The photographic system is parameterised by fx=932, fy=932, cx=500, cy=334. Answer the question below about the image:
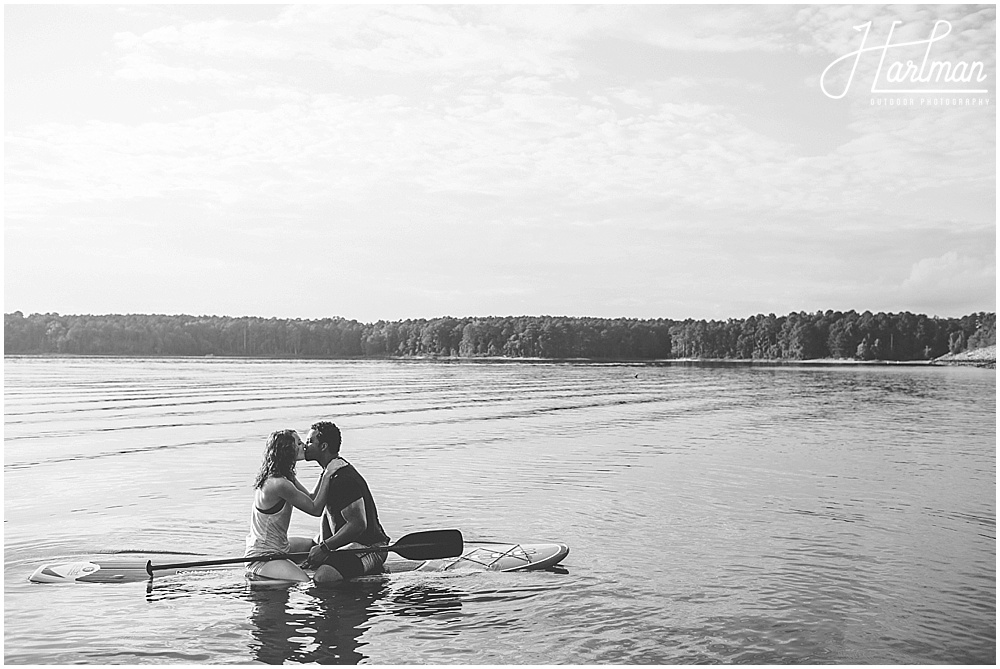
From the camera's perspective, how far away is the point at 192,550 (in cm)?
1373

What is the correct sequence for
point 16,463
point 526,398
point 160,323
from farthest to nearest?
point 160,323 < point 526,398 < point 16,463

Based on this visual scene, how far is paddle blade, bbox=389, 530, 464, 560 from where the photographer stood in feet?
40.3

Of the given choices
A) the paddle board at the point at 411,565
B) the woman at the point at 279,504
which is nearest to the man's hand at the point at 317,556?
the woman at the point at 279,504

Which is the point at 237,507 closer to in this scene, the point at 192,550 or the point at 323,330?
the point at 192,550

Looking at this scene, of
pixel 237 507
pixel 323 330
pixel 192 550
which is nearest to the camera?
pixel 192 550

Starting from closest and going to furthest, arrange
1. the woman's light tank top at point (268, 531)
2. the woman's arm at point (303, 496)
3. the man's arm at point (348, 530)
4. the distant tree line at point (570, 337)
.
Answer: the woman's arm at point (303, 496) → the man's arm at point (348, 530) → the woman's light tank top at point (268, 531) → the distant tree line at point (570, 337)

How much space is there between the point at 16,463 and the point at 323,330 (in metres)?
123

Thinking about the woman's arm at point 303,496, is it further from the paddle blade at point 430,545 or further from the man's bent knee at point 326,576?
the paddle blade at point 430,545

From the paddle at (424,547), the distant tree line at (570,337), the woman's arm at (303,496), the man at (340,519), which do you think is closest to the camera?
the woman's arm at (303,496)

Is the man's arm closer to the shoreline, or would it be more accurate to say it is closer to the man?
the man

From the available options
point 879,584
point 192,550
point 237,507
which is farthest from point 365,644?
point 237,507

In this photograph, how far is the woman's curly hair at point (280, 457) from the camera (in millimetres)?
11023

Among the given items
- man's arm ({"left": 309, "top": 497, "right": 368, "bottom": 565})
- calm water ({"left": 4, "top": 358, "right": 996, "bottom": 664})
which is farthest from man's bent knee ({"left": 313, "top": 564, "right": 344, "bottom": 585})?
calm water ({"left": 4, "top": 358, "right": 996, "bottom": 664})

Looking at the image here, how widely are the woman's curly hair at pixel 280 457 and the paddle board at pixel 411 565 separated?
81.8 inches
